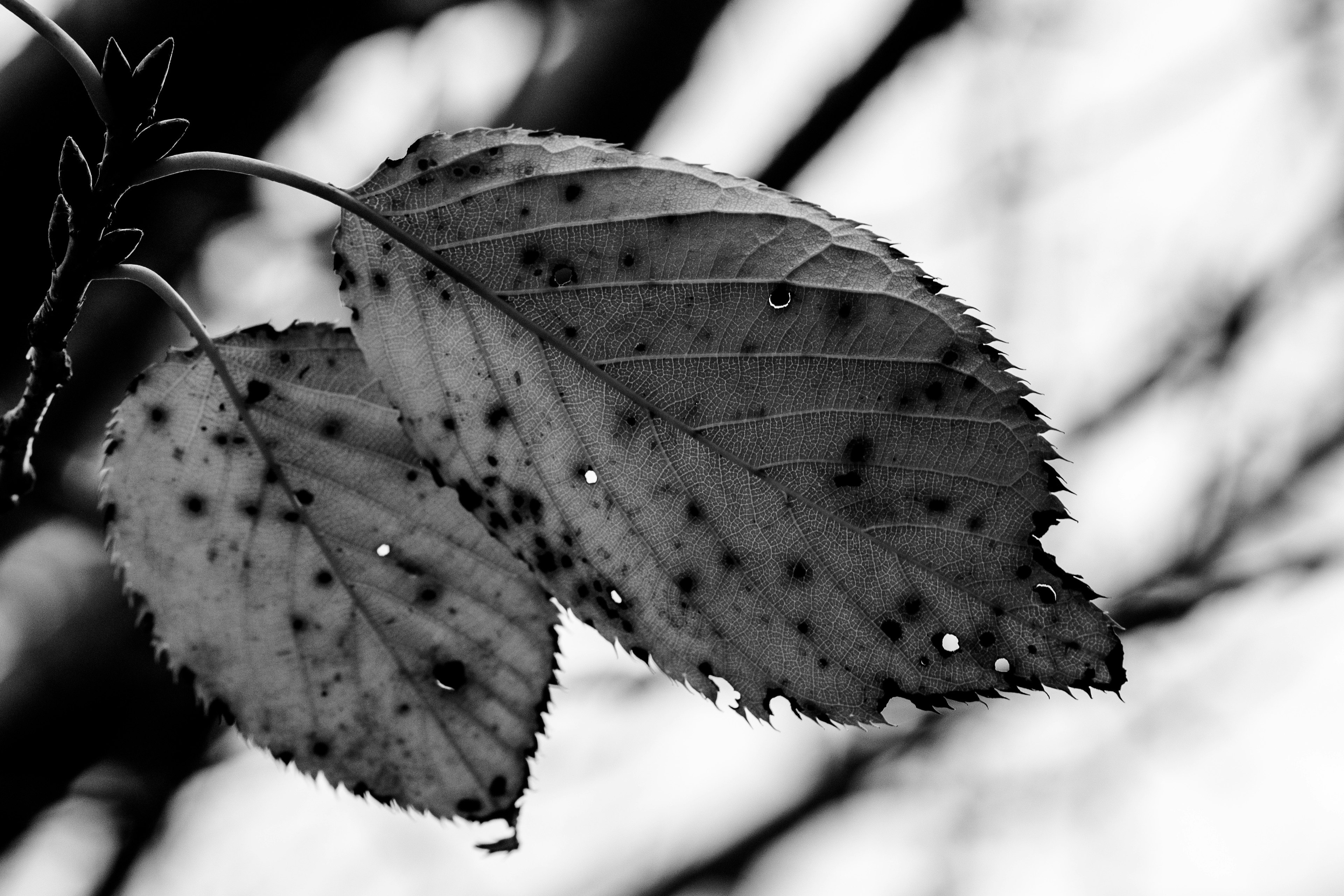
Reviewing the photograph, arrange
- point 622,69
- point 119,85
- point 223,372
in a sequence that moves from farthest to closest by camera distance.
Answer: point 622,69 < point 223,372 < point 119,85

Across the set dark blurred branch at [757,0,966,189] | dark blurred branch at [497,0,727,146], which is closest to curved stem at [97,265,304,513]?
dark blurred branch at [497,0,727,146]

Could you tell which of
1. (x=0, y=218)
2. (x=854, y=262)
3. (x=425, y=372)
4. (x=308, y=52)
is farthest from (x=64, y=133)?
(x=854, y=262)

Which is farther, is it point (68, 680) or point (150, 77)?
point (68, 680)

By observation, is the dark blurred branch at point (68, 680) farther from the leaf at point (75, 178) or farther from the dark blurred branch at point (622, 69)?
the leaf at point (75, 178)

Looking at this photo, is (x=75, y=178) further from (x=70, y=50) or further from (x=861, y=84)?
(x=861, y=84)

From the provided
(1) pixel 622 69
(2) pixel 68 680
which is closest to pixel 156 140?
(1) pixel 622 69

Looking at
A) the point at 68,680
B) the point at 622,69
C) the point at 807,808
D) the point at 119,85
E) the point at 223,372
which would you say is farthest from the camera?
the point at 807,808

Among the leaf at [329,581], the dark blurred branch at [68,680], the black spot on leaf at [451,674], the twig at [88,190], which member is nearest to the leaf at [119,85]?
the twig at [88,190]
